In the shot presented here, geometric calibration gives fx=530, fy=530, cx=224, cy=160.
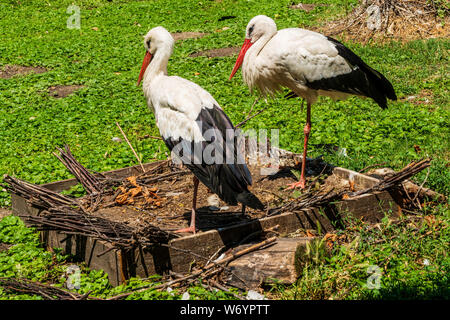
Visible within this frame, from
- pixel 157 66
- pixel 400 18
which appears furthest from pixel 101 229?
pixel 400 18

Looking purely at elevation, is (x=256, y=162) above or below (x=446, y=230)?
above

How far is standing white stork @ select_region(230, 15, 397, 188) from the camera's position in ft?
18.5

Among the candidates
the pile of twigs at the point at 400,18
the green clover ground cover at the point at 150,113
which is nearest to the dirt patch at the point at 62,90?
the green clover ground cover at the point at 150,113

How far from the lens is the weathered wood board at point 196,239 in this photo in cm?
396

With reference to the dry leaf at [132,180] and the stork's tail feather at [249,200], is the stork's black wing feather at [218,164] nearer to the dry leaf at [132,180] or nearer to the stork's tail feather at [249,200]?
the stork's tail feather at [249,200]

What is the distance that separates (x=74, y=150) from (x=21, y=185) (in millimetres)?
2229

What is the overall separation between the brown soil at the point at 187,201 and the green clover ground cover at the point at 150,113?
2.13 ft

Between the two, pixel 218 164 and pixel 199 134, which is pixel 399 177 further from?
pixel 199 134

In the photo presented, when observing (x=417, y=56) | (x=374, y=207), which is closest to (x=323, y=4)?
(x=417, y=56)

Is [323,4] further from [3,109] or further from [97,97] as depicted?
[3,109]

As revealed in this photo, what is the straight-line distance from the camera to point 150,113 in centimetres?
831

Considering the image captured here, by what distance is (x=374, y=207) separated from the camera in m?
4.76

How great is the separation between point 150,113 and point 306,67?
11.0ft

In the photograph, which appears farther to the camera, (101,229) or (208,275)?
(101,229)
